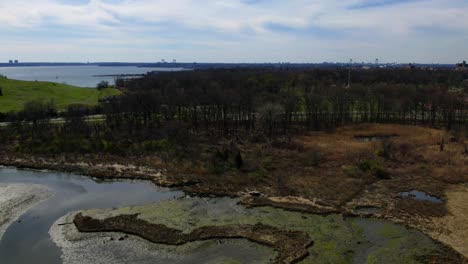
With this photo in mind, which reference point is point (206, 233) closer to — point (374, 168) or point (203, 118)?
point (374, 168)

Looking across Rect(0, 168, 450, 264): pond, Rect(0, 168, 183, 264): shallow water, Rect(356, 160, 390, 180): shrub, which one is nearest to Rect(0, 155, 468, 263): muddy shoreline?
Rect(0, 168, 450, 264): pond

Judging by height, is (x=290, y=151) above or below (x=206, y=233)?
above

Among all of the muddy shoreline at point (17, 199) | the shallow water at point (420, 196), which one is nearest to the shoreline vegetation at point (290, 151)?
the shallow water at point (420, 196)

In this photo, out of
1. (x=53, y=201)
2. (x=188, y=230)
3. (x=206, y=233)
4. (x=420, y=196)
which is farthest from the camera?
(x=420, y=196)

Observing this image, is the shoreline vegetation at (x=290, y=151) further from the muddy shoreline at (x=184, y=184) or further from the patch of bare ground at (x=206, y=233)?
the patch of bare ground at (x=206, y=233)

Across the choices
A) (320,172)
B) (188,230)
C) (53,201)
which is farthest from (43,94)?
(188,230)

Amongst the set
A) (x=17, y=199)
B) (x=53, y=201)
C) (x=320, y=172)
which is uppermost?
(x=320, y=172)

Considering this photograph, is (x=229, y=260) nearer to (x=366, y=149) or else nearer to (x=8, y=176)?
(x=8, y=176)

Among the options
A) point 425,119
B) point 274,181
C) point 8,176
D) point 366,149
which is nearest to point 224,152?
point 274,181
